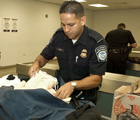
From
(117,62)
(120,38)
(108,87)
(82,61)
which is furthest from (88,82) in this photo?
(120,38)

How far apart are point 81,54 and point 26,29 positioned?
5.22 m

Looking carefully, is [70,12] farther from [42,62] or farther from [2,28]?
[2,28]

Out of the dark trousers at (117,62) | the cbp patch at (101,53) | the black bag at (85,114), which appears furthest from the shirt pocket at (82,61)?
the dark trousers at (117,62)

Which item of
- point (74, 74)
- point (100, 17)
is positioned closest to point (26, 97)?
point (74, 74)

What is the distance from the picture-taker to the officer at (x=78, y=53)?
1211 mm

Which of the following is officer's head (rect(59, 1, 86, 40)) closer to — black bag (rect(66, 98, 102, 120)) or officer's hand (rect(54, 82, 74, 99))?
officer's hand (rect(54, 82, 74, 99))

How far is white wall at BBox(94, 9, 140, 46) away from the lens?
28.6 feet

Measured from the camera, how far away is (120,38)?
356 cm

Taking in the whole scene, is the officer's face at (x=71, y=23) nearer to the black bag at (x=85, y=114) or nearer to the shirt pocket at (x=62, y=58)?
the shirt pocket at (x=62, y=58)

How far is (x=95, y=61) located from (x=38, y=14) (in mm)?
5717

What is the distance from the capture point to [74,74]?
1.41 meters

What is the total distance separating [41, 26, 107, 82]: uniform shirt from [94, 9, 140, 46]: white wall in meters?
8.00

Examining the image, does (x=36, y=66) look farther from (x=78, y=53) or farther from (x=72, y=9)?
(x=72, y=9)

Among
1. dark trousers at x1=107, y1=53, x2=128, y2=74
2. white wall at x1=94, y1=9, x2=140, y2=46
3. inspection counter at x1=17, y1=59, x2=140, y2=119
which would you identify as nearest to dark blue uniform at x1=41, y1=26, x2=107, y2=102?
inspection counter at x1=17, y1=59, x2=140, y2=119
